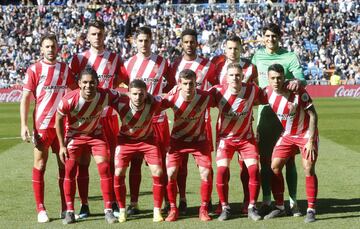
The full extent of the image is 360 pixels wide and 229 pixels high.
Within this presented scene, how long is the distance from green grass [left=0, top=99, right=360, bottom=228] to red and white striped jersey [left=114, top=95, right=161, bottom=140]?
1027mm

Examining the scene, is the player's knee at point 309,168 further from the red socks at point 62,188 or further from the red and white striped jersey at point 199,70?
the red socks at point 62,188

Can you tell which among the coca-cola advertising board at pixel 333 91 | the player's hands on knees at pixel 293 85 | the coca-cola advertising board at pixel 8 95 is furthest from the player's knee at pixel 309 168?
the coca-cola advertising board at pixel 8 95

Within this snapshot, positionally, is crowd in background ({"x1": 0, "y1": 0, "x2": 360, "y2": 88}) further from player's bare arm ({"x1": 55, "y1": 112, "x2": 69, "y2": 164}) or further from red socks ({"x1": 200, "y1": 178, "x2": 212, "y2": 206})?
red socks ({"x1": 200, "y1": 178, "x2": 212, "y2": 206})

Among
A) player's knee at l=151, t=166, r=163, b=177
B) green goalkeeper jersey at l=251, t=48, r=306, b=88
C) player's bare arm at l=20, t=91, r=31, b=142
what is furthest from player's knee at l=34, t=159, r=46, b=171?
green goalkeeper jersey at l=251, t=48, r=306, b=88

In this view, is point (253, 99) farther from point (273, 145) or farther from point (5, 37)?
point (5, 37)

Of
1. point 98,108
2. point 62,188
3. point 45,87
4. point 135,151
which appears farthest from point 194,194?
point 45,87

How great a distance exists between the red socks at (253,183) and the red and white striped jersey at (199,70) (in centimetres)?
143

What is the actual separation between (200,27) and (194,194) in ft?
114

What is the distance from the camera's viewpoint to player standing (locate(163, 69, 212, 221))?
29.5ft

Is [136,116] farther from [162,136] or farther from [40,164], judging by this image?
[40,164]

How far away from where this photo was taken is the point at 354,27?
44.5 metres

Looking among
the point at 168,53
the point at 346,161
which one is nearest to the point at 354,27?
the point at 168,53

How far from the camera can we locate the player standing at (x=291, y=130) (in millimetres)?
8898

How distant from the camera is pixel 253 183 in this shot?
9008mm
